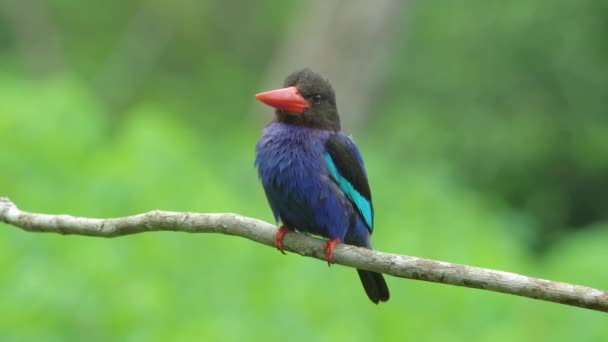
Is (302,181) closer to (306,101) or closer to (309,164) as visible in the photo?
(309,164)

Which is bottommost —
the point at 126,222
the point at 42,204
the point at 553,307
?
Answer: the point at 553,307

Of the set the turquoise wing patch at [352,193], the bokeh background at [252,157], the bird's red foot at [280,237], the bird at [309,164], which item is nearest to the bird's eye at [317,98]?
the bird at [309,164]

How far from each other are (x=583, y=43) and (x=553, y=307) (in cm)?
623

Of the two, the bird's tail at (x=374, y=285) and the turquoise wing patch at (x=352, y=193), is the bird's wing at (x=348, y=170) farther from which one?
the bird's tail at (x=374, y=285)

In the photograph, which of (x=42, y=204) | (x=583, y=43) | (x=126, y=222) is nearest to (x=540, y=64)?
(x=583, y=43)

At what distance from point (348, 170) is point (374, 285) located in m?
0.53

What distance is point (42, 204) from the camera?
7391mm

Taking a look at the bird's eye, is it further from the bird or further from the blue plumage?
the blue plumage

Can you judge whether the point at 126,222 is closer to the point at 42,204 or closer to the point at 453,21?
the point at 42,204

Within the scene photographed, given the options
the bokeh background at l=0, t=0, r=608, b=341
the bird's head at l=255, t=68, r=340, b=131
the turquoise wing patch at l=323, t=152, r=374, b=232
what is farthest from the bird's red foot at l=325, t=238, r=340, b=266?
the bokeh background at l=0, t=0, r=608, b=341

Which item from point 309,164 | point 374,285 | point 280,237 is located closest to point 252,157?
point 374,285

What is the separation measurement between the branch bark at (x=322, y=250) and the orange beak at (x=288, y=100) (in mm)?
523

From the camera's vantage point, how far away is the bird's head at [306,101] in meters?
4.46

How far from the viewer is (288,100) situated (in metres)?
4.46
